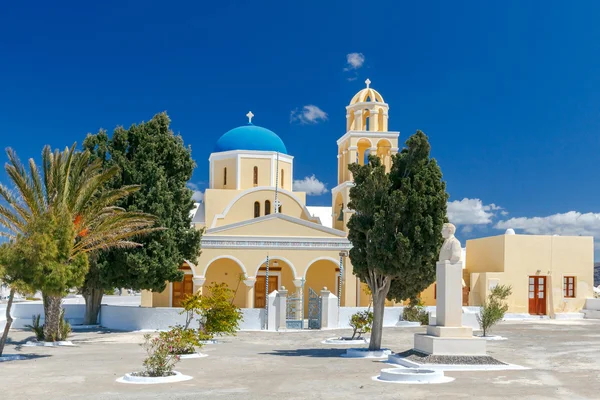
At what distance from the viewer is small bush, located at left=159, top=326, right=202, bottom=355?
15.0m

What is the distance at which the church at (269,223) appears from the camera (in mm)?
31297

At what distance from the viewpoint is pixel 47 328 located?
2145 cm

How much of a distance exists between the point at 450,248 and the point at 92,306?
16.7 metres

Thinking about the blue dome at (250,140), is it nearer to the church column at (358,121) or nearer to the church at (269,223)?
the church at (269,223)

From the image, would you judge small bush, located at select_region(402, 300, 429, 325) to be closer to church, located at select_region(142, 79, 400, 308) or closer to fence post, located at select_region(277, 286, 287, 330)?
church, located at select_region(142, 79, 400, 308)

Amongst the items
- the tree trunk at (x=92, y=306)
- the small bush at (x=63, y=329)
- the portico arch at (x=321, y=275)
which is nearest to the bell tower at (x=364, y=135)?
the portico arch at (x=321, y=275)

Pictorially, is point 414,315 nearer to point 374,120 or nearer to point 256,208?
point 374,120

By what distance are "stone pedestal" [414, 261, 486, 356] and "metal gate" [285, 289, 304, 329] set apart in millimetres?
11425

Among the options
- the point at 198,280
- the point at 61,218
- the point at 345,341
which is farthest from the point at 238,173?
the point at 61,218

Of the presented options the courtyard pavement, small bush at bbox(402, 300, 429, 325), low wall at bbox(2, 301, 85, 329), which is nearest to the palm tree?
the courtyard pavement

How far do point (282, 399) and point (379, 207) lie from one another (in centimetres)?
754

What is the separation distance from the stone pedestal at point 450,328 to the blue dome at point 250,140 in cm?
2301

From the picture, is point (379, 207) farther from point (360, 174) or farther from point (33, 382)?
point (33, 382)

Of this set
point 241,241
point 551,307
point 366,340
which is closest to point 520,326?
point 551,307
